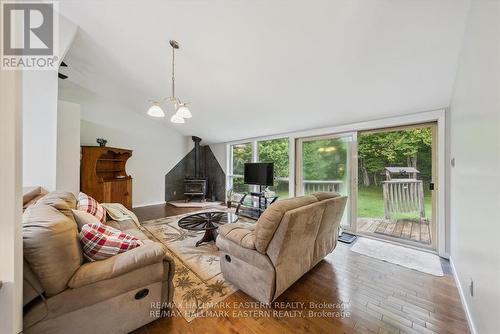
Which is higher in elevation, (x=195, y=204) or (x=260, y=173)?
(x=260, y=173)

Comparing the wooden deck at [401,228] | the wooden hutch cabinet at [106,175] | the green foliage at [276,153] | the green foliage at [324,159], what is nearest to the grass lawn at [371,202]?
the wooden deck at [401,228]

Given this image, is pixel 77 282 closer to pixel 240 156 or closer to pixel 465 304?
pixel 465 304

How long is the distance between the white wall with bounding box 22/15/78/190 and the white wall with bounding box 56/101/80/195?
30 cm

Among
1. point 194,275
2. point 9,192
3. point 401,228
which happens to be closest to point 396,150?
point 401,228

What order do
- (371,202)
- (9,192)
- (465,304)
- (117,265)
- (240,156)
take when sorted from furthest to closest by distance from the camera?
(240,156)
(371,202)
(465,304)
(117,265)
(9,192)

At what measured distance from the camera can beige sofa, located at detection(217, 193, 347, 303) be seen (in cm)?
159

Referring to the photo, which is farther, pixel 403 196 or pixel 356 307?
pixel 403 196

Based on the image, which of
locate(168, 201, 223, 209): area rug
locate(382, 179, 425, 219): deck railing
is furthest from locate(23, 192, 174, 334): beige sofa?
locate(168, 201, 223, 209): area rug

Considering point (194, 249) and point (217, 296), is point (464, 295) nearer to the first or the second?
point (217, 296)

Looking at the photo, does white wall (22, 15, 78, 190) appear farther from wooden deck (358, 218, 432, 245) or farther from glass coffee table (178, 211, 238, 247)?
wooden deck (358, 218, 432, 245)

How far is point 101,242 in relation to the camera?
1347 mm

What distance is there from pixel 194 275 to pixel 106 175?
4444 mm

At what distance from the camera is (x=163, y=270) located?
1466 mm

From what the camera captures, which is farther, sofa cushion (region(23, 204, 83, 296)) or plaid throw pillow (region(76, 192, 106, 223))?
plaid throw pillow (region(76, 192, 106, 223))
